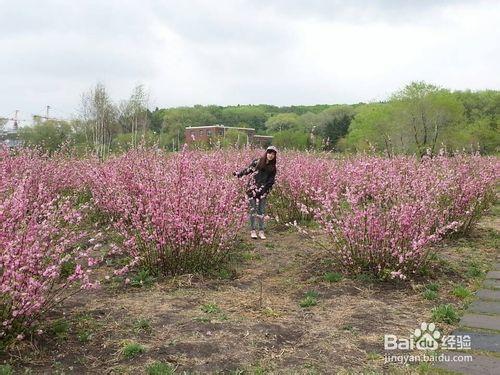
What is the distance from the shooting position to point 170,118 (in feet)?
258

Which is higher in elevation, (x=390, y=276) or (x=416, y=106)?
(x=416, y=106)

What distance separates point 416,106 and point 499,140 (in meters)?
10.4

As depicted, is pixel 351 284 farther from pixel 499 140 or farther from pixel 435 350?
pixel 499 140

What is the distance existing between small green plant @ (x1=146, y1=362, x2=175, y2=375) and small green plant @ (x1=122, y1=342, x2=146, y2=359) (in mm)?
259

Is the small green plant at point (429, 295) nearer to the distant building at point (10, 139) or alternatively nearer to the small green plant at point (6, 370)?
the small green plant at point (6, 370)

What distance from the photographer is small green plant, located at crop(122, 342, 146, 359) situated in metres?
3.76

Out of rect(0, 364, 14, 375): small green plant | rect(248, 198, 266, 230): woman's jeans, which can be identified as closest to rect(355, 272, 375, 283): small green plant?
rect(248, 198, 266, 230): woman's jeans

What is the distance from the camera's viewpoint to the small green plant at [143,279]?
566cm

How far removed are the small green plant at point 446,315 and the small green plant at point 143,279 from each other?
319 centimetres

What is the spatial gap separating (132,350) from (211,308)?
1.16 meters

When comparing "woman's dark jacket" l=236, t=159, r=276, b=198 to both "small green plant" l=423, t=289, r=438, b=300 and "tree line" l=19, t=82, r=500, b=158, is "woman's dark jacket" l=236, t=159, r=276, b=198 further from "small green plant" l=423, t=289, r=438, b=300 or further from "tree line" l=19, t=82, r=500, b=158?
"tree line" l=19, t=82, r=500, b=158

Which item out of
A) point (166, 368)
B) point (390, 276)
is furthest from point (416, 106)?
point (166, 368)

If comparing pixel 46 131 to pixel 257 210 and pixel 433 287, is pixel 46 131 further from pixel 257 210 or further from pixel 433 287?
pixel 433 287

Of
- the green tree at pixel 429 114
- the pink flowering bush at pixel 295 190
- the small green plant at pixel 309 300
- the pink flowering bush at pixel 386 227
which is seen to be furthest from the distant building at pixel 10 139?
the green tree at pixel 429 114
